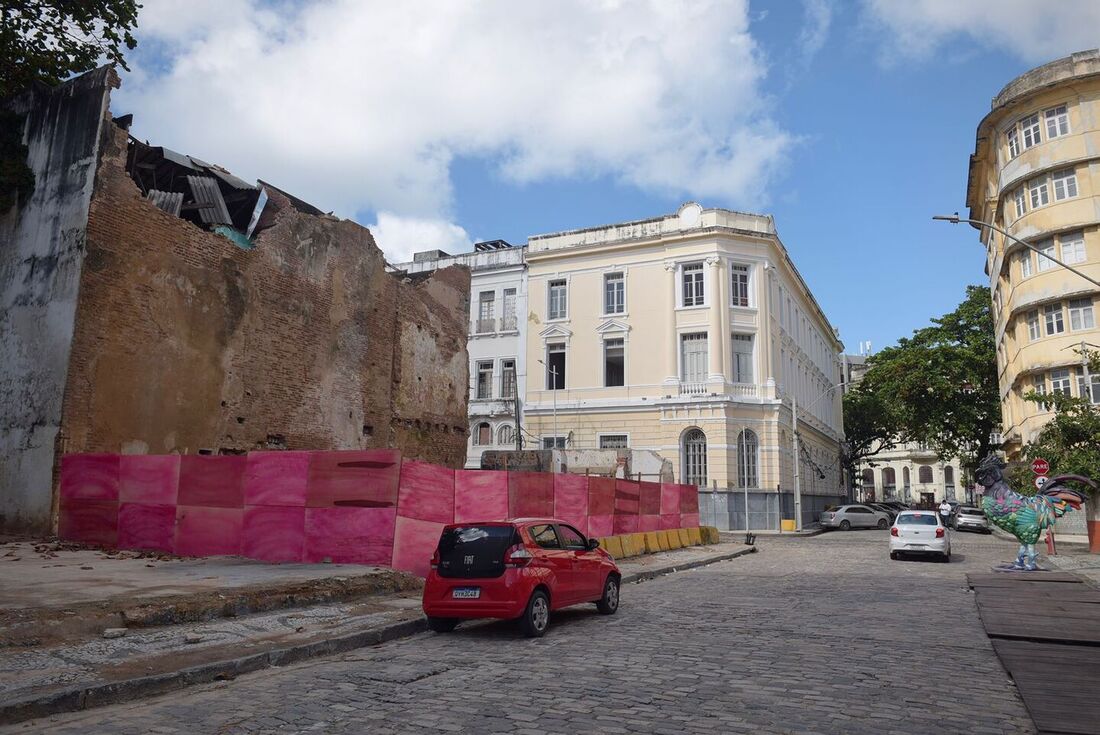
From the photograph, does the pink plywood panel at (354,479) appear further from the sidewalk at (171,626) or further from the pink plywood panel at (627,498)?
the pink plywood panel at (627,498)

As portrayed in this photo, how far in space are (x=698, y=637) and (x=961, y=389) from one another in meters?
39.8

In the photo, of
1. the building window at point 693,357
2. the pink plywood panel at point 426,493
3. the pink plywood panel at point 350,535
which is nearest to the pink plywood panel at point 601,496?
the pink plywood panel at point 426,493

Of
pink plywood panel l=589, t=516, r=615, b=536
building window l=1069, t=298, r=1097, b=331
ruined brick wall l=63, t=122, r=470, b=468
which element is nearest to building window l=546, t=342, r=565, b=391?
ruined brick wall l=63, t=122, r=470, b=468

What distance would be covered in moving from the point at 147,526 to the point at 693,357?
90.6ft

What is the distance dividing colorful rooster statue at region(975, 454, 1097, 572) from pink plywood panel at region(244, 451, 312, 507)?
14793 millimetres

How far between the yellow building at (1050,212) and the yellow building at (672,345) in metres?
9.57

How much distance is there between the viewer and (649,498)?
23.7m

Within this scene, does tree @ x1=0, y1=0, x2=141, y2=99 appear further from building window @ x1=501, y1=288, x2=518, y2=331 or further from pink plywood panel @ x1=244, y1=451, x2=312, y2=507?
building window @ x1=501, y1=288, x2=518, y2=331

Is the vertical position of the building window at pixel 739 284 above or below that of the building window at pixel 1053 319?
above

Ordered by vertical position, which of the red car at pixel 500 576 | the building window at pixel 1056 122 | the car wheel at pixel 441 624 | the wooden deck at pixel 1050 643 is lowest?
the car wheel at pixel 441 624

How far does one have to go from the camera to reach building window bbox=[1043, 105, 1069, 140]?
31672 mm

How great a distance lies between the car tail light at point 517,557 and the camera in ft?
31.1

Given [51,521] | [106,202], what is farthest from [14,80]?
[51,521]

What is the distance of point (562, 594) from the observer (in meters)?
10.3
